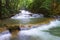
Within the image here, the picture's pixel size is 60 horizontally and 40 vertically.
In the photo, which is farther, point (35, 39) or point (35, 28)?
point (35, 28)

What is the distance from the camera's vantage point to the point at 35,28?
1380 cm

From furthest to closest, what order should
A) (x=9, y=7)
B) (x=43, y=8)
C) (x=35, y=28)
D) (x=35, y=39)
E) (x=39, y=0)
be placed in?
1. (x=39, y=0)
2. (x=43, y=8)
3. (x=9, y=7)
4. (x=35, y=28)
5. (x=35, y=39)

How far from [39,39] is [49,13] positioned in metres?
15.3

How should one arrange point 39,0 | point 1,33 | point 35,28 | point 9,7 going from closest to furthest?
point 1,33, point 35,28, point 9,7, point 39,0

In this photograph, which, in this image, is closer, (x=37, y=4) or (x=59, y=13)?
(x=59, y=13)

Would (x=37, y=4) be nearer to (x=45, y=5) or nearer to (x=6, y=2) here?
(x=45, y=5)

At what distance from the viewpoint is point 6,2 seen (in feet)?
80.4

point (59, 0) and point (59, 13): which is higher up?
point (59, 0)

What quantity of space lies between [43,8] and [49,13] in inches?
87.6

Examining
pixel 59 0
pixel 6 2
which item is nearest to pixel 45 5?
pixel 59 0

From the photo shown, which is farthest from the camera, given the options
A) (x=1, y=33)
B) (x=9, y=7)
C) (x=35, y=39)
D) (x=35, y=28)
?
(x=9, y=7)

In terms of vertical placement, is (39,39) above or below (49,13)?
above

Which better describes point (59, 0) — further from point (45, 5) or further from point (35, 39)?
point (35, 39)

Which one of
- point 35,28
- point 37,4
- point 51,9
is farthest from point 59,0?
point 35,28
